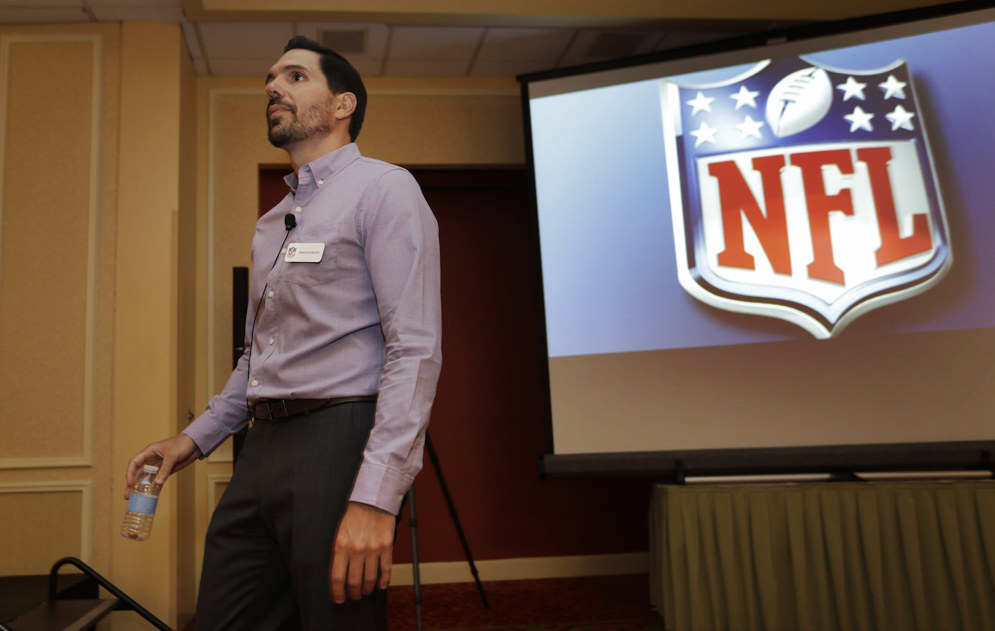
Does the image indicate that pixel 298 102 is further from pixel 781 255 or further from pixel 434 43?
pixel 434 43

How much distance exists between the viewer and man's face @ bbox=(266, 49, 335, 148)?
1223mm

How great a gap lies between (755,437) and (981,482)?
0.75 metres

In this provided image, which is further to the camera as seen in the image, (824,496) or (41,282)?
(41,282)

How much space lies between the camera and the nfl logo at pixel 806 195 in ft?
9.14

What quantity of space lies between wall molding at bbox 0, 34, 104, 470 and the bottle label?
223 cm

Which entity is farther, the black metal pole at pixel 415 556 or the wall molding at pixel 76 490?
the wall molding at pixel 76 490

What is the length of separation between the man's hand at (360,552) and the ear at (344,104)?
2.34 ft

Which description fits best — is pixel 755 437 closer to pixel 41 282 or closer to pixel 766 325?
pixel 766 325

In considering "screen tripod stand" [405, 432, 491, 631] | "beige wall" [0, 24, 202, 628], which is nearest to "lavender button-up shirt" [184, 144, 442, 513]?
"screen tripod stand" [405, 432, 491, 631]

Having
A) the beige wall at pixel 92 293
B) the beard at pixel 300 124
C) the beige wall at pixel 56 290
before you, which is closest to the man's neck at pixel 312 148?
the beard at pixel 300 124

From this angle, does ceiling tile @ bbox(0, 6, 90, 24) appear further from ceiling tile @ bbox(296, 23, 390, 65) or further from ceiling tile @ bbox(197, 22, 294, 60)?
ceiling tile @ bbox(296, 23, 390, 65)

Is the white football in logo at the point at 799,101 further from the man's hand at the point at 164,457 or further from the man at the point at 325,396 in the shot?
the man's hand at the point at 164,457

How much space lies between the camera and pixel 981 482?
8.05ft

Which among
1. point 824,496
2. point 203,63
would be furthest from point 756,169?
point 203,63
